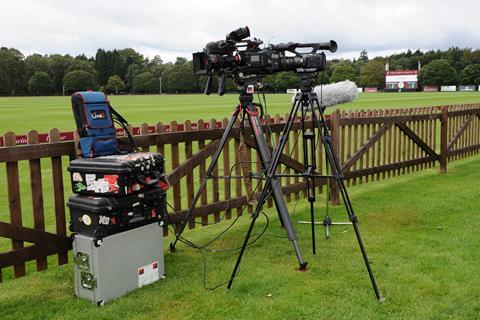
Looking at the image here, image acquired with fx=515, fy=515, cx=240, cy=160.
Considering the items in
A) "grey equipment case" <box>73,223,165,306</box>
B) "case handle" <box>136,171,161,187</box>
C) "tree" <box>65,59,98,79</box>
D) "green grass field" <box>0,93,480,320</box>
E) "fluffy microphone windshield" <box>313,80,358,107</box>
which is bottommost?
"green grass field" <box>0,93,480,320</box>

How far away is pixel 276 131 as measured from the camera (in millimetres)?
7703

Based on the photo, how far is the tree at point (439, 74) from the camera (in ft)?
385

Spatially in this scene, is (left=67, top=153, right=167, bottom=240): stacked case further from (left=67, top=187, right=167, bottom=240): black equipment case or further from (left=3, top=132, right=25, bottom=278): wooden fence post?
(left=3, top=132, right=25, bottom=278): wooden fence post

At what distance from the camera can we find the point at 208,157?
676 centimetres

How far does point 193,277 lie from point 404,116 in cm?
694

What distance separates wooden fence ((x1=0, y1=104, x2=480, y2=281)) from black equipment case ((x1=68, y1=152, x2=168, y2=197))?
592 millimetres

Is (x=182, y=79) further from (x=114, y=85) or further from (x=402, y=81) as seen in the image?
(x=402, y=81)

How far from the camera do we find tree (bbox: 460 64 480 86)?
113956 mm

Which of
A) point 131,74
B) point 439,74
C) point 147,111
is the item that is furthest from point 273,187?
point 131,74

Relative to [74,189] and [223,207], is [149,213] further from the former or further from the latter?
[223,207]

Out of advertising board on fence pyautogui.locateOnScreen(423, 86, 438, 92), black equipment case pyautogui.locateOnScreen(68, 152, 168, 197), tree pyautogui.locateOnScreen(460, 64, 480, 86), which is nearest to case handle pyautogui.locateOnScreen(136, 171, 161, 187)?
black equipment case pyautogui.locateOnScreen(68, 152, 168, 197)

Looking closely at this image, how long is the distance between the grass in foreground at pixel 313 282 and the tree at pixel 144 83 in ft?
390

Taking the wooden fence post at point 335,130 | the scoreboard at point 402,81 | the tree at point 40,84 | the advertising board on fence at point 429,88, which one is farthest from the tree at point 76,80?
the wooden fence post at point 335,130

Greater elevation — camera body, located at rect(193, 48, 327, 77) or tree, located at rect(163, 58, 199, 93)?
tree, located at rect(163, 58, 199, 93)
